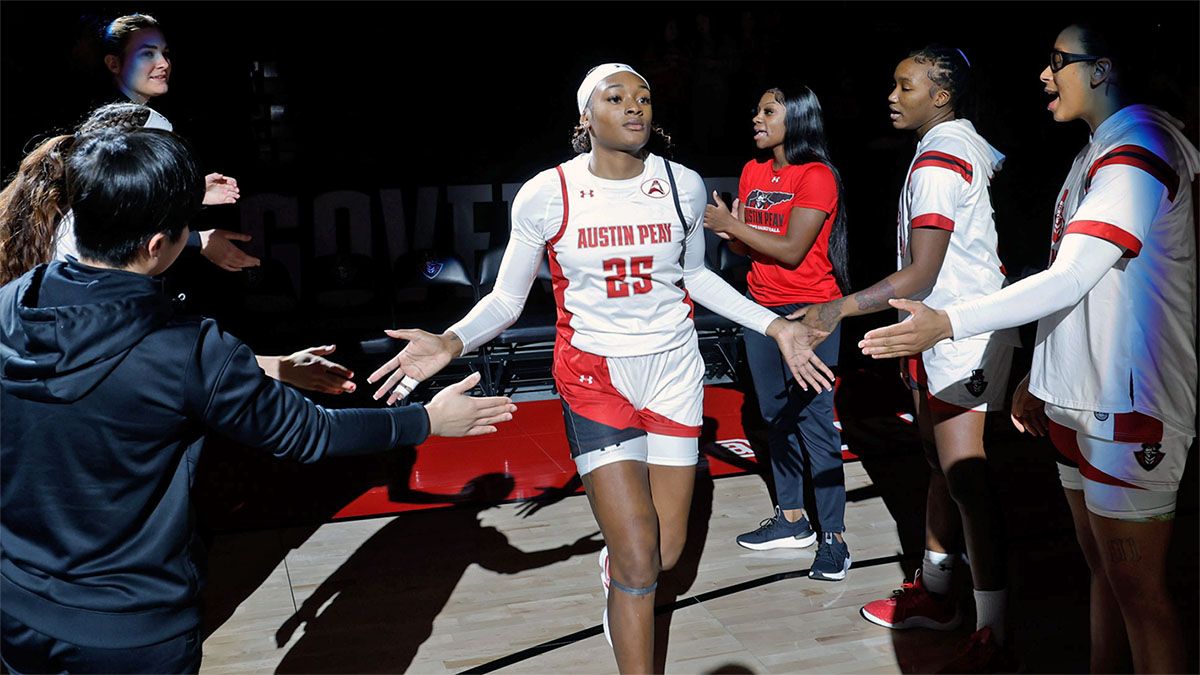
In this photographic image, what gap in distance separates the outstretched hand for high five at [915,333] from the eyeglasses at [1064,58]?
734mm

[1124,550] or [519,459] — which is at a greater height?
[1124,550]

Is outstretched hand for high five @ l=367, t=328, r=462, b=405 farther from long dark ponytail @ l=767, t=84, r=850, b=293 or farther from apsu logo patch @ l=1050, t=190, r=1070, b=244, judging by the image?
long dark ponytail @ l=767, t=84, r=850, b=293

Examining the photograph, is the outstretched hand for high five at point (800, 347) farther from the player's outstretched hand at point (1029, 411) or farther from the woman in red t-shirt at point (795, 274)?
the woman in red t-shirt at point (795, 274)

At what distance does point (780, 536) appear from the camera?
4.75 m

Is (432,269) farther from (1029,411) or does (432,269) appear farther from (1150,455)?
(1150,455)

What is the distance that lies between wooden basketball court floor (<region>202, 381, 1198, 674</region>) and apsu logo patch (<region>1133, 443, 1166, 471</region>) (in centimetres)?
120

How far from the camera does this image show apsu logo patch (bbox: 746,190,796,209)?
4555 millimetres

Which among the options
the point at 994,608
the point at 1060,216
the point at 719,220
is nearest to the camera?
the point at 1060,216

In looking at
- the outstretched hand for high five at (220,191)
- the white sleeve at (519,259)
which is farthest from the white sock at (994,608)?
the outstretched hand for high five at (220,191)

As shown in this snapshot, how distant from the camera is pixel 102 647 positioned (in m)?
2.05

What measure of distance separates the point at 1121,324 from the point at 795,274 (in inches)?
72.3

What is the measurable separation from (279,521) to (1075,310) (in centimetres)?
371

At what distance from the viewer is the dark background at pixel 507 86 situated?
8695 mm

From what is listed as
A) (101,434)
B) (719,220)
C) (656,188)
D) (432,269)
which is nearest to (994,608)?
(719,220)
